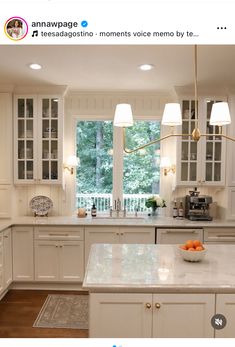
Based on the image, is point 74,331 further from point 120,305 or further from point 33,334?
point 120,305

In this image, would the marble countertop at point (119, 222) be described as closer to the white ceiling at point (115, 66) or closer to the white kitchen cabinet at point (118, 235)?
the white kitchen cabinet at point (118, 235)

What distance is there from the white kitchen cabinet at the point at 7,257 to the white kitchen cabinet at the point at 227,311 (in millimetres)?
2437

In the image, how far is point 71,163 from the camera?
3916 mm

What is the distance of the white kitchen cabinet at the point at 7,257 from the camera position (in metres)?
3.27

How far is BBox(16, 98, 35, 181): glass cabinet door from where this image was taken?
3703 mm

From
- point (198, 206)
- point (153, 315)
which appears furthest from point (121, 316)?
point (198, 206)

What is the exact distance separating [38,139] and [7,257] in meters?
1.50

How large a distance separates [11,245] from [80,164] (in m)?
1.44

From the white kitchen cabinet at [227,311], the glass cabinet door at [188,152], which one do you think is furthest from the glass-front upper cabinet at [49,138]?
the white kitchen cabinet at [227,311]

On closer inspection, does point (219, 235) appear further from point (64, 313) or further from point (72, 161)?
point (72, 161)
